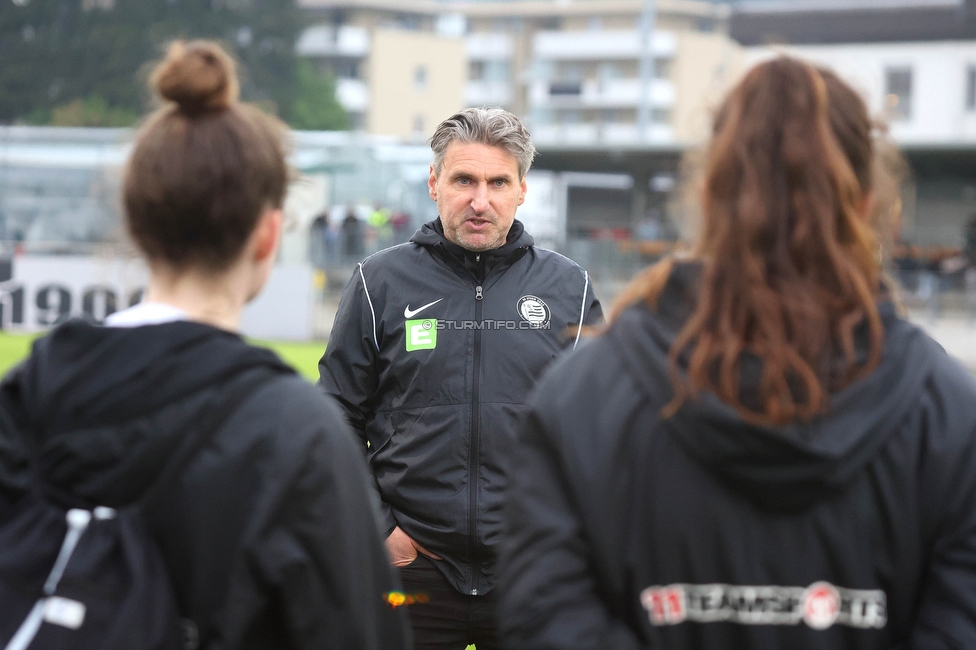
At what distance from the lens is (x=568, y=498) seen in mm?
1946

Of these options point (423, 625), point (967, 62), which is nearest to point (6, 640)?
point (423, 625)

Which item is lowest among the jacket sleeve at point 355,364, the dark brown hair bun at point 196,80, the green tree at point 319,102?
the jacket sleeve at point 355,364

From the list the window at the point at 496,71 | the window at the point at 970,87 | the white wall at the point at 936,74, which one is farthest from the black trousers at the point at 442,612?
the window at the point at 496,71

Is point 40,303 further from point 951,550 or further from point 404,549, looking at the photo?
point 951,550

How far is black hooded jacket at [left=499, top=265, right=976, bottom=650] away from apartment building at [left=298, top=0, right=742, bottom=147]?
3034 inches

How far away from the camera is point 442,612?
3811mm

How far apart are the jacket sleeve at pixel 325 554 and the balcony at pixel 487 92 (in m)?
94.1

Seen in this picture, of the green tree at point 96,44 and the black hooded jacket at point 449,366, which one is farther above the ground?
the green tree at point 96,44

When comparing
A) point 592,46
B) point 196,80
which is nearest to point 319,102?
point 592,46

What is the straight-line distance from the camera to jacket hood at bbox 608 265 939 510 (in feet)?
5.97

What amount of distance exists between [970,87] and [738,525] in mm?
48504

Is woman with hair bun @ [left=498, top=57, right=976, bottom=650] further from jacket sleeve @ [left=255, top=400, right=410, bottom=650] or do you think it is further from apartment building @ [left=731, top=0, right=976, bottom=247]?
apartment building @ [left=731, top=0, right=976, bottom=247]

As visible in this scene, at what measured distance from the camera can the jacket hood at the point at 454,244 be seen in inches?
160

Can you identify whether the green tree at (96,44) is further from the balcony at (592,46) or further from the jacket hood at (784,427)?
the jacket hood at (784,427)
